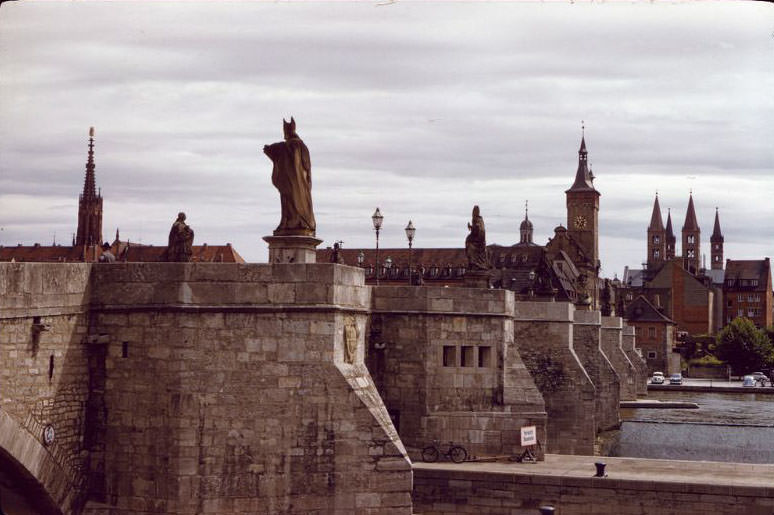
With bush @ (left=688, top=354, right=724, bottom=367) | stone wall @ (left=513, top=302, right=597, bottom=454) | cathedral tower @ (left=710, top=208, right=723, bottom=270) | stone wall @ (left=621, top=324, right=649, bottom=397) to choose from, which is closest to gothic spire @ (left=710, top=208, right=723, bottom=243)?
cathedral tower @ (left=710, top=208, right=723, bottom=270)

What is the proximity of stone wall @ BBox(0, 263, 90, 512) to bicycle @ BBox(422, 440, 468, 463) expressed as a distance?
32.3ft

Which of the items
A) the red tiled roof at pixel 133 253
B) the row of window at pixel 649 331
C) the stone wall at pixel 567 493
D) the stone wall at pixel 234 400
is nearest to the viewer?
the stone wall at pixel 234 400

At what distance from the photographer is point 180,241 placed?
70.6 ft

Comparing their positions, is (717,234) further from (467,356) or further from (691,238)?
(467,356)

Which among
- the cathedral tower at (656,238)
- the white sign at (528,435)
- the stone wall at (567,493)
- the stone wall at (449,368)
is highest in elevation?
the cathedral tower at (656,238)

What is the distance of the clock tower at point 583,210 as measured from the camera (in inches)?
5103

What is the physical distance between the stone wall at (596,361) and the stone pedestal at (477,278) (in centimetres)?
1810

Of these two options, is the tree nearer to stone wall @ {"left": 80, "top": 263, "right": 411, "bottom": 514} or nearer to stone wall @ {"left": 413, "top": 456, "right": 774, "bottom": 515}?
stone wall @ {"left": 413, "top": 456, "right": 774, "bottom": 515}

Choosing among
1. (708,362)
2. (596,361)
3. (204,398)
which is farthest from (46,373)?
(708,362)

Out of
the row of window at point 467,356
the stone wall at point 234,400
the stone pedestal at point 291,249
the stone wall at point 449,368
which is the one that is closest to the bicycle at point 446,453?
the stone wall at point 449,368

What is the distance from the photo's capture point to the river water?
149 feet

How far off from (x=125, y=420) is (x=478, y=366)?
10559 mm

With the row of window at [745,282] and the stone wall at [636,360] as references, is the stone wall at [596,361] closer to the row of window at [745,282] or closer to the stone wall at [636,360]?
the stone wall at [636,360]

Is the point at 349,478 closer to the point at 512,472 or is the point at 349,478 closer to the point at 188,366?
the point at 188,366
